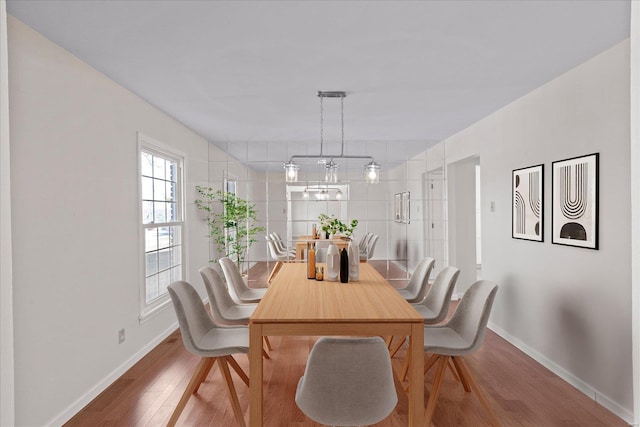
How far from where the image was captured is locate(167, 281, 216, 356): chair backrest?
2436 millimetres

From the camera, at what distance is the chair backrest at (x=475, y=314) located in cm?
249

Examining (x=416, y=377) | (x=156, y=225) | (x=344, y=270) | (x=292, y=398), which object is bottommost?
(x=292, y=398)

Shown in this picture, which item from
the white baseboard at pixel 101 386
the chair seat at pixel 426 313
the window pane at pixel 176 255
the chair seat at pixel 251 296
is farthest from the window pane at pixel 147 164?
→ the chair seat at pixel 426 313

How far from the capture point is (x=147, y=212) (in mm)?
4172

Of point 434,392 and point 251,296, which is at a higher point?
point 251,296

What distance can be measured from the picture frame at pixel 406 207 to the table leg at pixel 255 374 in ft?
19.0

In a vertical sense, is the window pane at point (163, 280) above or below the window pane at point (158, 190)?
below

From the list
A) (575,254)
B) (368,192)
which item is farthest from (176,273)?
(368,192)

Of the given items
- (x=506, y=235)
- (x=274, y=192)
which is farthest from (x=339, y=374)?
(x=274, y=192)

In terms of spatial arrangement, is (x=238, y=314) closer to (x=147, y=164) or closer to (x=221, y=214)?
(x=147, y=164)

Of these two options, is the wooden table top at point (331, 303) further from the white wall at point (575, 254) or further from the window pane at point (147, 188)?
the window pane at point (147, 188)

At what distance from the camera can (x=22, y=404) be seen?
7.33 feet

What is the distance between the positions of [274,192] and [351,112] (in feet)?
20.2

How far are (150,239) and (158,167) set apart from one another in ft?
2.67
